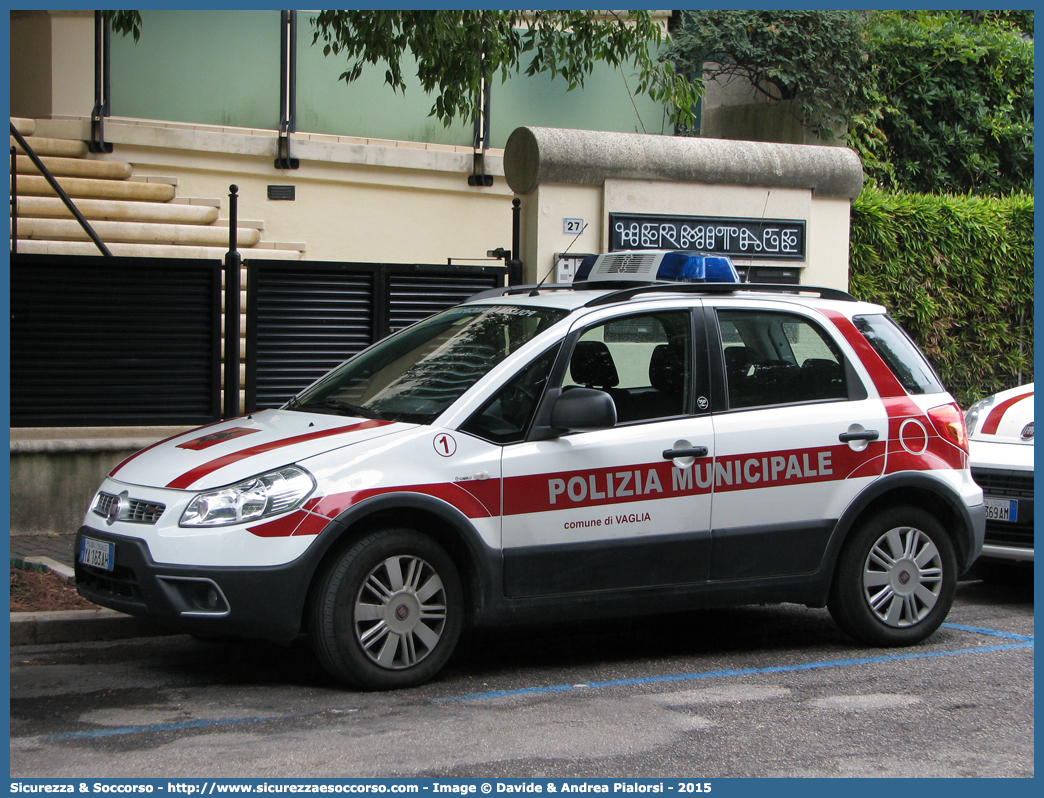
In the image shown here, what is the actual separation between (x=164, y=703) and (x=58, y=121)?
28.9 feet

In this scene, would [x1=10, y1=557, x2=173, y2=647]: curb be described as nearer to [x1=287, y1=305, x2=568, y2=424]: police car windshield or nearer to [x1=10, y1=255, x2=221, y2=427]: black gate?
[x1=287, y1=305, x2=568, y2=424]: police car windshield

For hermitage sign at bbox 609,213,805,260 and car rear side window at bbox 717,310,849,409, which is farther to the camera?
hermitage sign at bbox 609,213,805,260

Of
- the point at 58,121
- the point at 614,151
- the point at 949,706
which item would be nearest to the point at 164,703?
the point at 949,706

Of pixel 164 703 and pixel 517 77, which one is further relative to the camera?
pixel 517 77

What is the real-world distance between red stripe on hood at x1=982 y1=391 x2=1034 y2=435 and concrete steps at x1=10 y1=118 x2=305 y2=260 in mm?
6614

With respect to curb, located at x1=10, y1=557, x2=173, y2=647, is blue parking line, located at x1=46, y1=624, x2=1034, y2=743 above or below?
below

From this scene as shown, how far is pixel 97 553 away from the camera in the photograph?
541 centimetres

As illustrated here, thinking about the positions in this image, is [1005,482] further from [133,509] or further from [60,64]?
[60,64]

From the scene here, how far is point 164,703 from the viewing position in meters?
5.20

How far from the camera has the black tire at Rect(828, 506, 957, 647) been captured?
20.4 ft

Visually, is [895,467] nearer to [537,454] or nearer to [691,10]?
[537,454]

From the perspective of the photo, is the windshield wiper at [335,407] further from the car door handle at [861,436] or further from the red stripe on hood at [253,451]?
the car door handle at [861,436]

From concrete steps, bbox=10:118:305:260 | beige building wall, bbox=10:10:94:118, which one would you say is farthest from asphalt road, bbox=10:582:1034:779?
beige building wall, bbox=10:10:94:118

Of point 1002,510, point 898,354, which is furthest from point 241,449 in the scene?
point 1002,510
